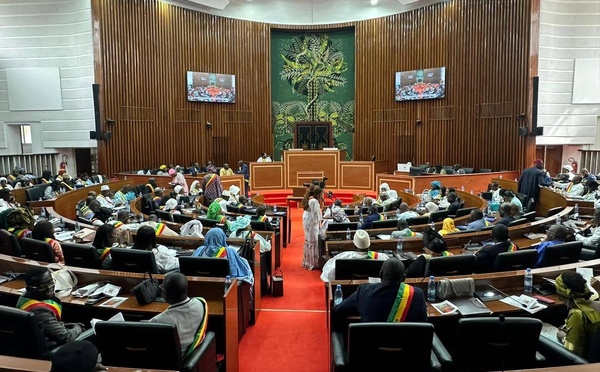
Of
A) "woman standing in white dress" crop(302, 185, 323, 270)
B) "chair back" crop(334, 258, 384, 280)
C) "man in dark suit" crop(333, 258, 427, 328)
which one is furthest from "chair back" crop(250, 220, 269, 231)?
"man in dark suit" crop(333, 258, 427, 328)

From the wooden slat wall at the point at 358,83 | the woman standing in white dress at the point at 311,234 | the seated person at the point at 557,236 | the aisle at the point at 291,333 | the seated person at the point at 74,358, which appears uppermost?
the wooden slat wall at the point at 358,83

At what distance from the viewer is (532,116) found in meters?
14.8

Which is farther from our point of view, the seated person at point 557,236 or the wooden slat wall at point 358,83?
the wooden slat wall at point 358,83

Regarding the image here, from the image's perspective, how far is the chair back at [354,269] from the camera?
179 inches

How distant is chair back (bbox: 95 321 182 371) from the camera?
278 centimetres

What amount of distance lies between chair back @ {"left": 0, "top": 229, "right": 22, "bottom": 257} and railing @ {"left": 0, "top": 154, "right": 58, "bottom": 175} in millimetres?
11853

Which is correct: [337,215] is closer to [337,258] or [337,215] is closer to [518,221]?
[518,221]

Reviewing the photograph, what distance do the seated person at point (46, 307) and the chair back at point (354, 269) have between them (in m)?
2.44

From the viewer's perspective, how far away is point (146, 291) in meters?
3.81

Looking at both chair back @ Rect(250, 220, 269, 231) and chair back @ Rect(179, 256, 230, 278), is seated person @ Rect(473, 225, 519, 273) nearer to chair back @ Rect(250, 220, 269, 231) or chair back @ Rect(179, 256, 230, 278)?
chair back @ Rect(179, 256, 230, 278)

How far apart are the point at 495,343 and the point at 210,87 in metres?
17.1

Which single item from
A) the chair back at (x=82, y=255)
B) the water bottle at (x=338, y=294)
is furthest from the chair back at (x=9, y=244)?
the water bottle at (x=338, y=294)

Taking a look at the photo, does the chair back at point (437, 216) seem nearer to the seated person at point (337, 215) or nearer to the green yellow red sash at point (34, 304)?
the seated person at point (337, 215)

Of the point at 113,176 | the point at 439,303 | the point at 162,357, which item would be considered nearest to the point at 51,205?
the point at 113,176
